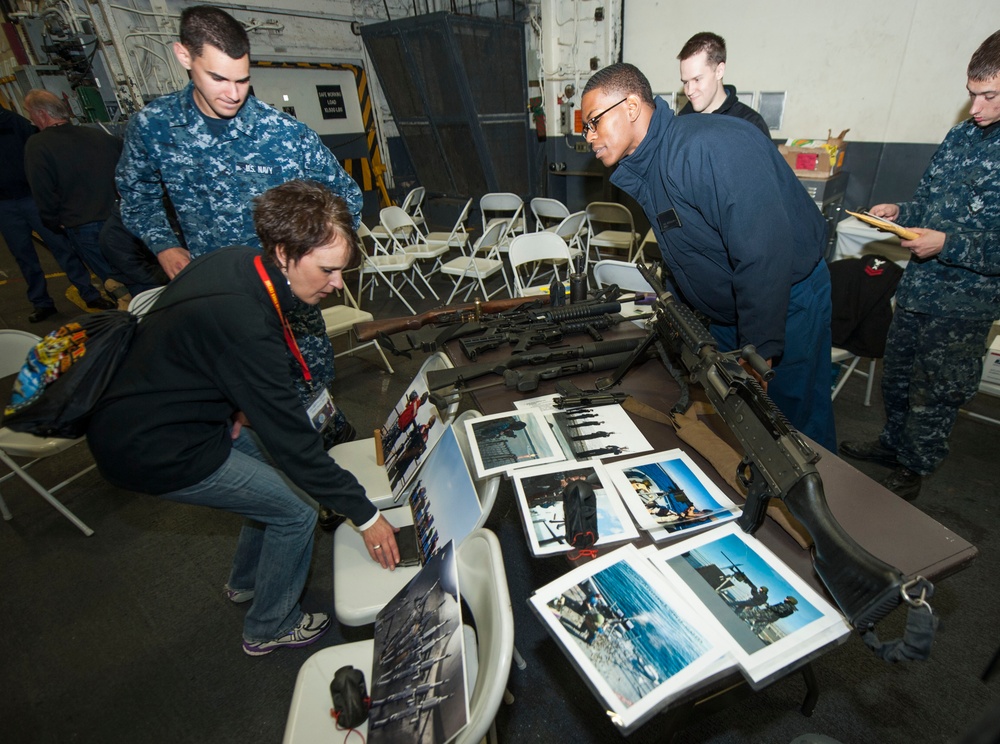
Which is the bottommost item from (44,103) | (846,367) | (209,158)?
(846,367)

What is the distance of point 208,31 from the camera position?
5.15 ft

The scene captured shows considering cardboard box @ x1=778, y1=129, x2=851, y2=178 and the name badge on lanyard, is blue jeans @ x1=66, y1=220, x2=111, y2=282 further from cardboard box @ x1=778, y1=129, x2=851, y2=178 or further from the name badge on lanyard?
cardboard box @ x1=778, y1=129, x2=851, y2=178

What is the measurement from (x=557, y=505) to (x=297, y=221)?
971 millimetres

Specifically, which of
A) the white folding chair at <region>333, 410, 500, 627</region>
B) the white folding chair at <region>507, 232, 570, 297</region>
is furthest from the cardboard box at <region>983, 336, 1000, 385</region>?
the white folding chair at <region>333, 410, 500, 627</region>

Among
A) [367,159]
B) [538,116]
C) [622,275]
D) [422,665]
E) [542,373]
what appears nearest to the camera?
[422,665]

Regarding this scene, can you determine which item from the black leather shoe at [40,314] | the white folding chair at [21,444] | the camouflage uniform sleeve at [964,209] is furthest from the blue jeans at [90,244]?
the camouflage uniform sleeve at [964,209]

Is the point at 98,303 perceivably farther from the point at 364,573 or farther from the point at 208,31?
the point at 364,573

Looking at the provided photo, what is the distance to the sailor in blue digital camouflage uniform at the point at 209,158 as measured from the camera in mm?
1724

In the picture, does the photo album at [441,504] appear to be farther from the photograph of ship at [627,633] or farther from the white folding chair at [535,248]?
the white folding chair at [535,248]

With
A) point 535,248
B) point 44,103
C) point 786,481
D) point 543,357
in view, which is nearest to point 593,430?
point 543,357

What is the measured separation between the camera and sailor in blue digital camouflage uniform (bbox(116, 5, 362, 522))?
172cm

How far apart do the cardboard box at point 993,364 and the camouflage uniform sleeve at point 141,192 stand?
3705mm

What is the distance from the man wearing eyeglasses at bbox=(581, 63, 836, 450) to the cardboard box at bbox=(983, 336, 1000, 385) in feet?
3.73

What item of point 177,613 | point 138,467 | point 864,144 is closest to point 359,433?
point 177,613
